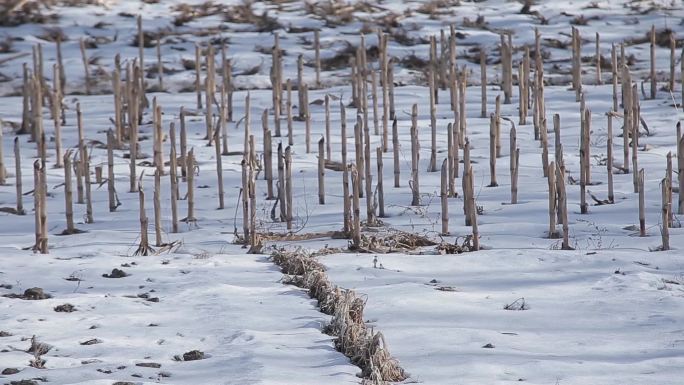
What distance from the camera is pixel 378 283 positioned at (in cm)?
521

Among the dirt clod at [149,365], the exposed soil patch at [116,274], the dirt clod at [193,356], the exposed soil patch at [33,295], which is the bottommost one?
the exposed soil patch at [116,274]

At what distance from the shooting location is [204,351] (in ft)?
13.8

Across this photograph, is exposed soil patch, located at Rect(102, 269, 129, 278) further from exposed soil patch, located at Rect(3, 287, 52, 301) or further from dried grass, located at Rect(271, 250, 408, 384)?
dried grass, located at Rect(271, 250, 408, 384)

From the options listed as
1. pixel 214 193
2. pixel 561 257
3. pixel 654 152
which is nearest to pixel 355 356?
pixel 561 257

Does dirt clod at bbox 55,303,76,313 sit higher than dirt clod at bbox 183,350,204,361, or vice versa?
dirt clod at bbox 183,350,204,361

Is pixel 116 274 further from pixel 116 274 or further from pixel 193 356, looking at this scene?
pixel 193 356

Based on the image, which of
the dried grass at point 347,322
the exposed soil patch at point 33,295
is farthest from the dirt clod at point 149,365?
the exposed soil patch at point 33,295

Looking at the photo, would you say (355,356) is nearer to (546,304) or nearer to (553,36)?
(546,304)

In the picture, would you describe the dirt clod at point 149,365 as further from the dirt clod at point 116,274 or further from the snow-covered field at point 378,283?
the dirt clod at point 116,274

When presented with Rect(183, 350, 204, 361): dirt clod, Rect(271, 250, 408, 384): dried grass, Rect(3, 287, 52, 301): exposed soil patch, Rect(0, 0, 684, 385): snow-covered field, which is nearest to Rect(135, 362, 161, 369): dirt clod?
Rect(0, 0, 684, 385): snow-covered field

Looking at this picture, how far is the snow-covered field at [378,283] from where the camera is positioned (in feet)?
13.1

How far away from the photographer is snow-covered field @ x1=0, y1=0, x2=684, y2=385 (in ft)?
13.1

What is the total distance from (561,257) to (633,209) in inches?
55.9

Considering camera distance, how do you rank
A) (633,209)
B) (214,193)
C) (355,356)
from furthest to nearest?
(214,193), (633,209), (355,356)
